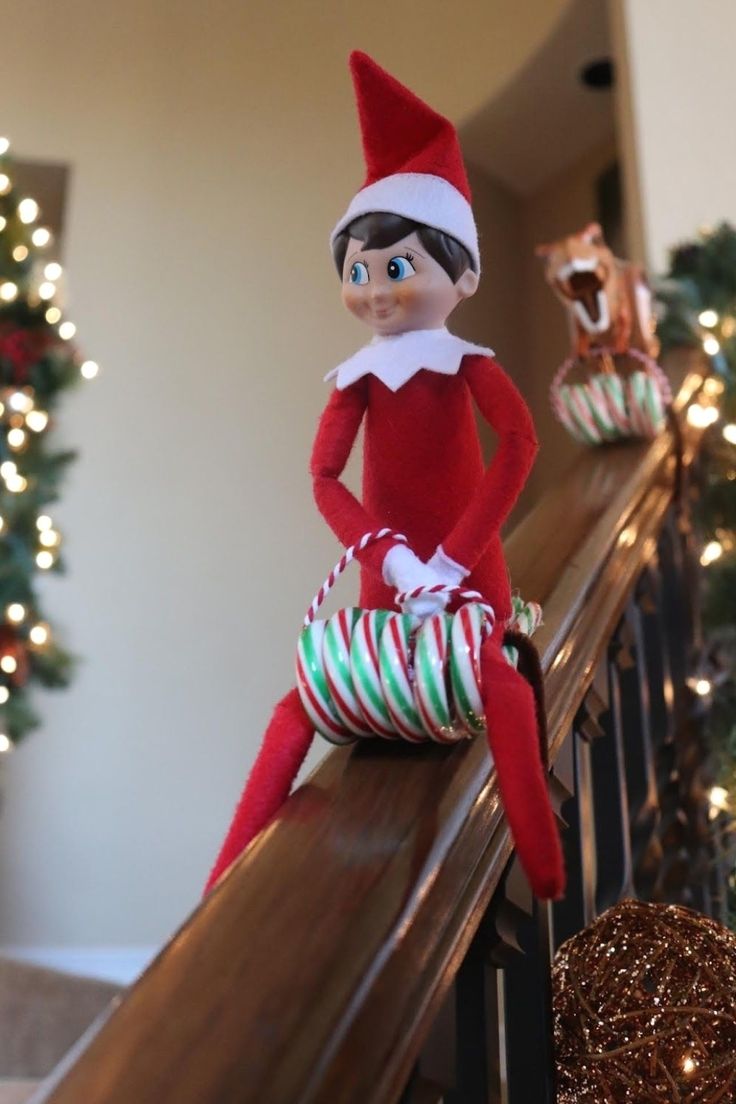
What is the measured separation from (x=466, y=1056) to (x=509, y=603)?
0.84ft

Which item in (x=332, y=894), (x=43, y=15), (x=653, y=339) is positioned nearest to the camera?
(x=332, y=894)

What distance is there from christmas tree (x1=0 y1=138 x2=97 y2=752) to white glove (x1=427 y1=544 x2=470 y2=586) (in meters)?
1.88

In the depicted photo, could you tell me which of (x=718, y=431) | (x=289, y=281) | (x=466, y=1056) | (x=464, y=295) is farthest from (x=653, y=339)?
(x=289, y=281)

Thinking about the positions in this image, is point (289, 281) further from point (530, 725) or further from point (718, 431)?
point (530, 725)

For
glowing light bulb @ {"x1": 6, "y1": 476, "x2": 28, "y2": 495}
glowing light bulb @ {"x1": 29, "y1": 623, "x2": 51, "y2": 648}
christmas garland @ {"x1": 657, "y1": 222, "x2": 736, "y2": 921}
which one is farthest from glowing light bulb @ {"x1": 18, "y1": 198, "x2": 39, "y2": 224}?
christmas garland @ {"x1": 657, "y1": 222, "x2": 736, "y2": 921}

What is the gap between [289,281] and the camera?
2.79m

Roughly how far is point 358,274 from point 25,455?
1884mm

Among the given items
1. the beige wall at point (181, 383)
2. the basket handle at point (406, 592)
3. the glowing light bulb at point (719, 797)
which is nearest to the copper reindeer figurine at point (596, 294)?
the glowing light bulb at point (719, 797)

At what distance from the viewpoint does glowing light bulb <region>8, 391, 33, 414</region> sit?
2.24 metres

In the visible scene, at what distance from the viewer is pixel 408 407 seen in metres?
0.60

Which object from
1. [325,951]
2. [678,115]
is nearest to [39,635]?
[678,115]

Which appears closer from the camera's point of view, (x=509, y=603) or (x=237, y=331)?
(x=509, y=603)

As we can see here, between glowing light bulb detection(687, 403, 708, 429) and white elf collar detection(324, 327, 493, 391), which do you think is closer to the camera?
white elf collar detection(324, 327, 493, 391)

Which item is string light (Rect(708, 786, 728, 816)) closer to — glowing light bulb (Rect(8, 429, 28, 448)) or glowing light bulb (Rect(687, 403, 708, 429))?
glowing light bulb (Rect(687, 403, 708, 429))
